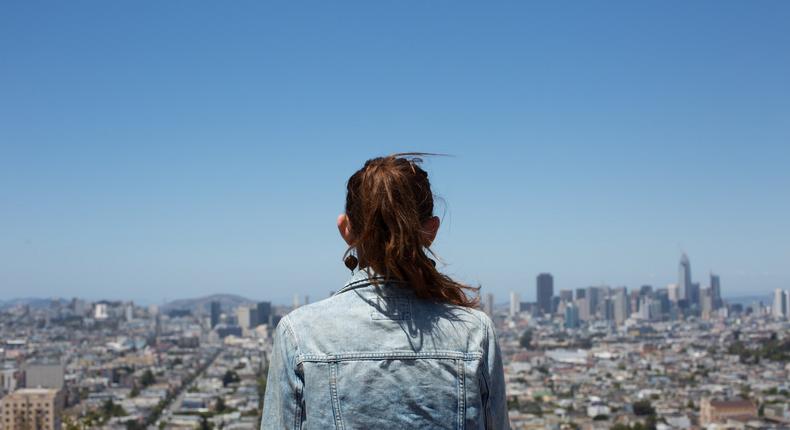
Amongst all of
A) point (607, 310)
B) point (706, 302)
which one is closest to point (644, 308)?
point (607, 310)

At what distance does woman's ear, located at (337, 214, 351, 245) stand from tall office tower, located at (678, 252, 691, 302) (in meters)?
62.5

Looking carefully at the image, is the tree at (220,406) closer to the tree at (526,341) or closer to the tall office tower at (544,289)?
the tree at (526,341)

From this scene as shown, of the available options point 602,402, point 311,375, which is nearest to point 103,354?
point 602,402

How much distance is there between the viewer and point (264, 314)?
52750mm

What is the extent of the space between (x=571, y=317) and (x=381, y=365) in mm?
53680

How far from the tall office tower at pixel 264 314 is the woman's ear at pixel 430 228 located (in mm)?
50593

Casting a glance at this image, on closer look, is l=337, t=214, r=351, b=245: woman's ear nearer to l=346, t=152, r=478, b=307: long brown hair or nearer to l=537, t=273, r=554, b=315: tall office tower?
l=346, t=152, r=478, b=307: long brown hair

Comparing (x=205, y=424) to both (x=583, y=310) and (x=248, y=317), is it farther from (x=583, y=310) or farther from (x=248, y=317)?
(x=583, y=310)

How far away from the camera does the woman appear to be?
733 millimetres

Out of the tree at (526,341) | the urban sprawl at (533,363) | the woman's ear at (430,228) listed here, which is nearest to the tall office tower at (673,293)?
the urban sprawl at (533,363)

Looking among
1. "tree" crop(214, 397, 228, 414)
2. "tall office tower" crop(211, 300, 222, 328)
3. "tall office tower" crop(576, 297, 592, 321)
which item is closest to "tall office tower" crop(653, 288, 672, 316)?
"tall office tower" crop(576, 297, 592, 321)

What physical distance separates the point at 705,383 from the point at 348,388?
2730 cm

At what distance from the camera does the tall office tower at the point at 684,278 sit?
2352 inches

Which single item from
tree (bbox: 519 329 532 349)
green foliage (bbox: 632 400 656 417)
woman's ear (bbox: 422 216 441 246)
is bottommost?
tree (bbox: 519 329 532 349)
